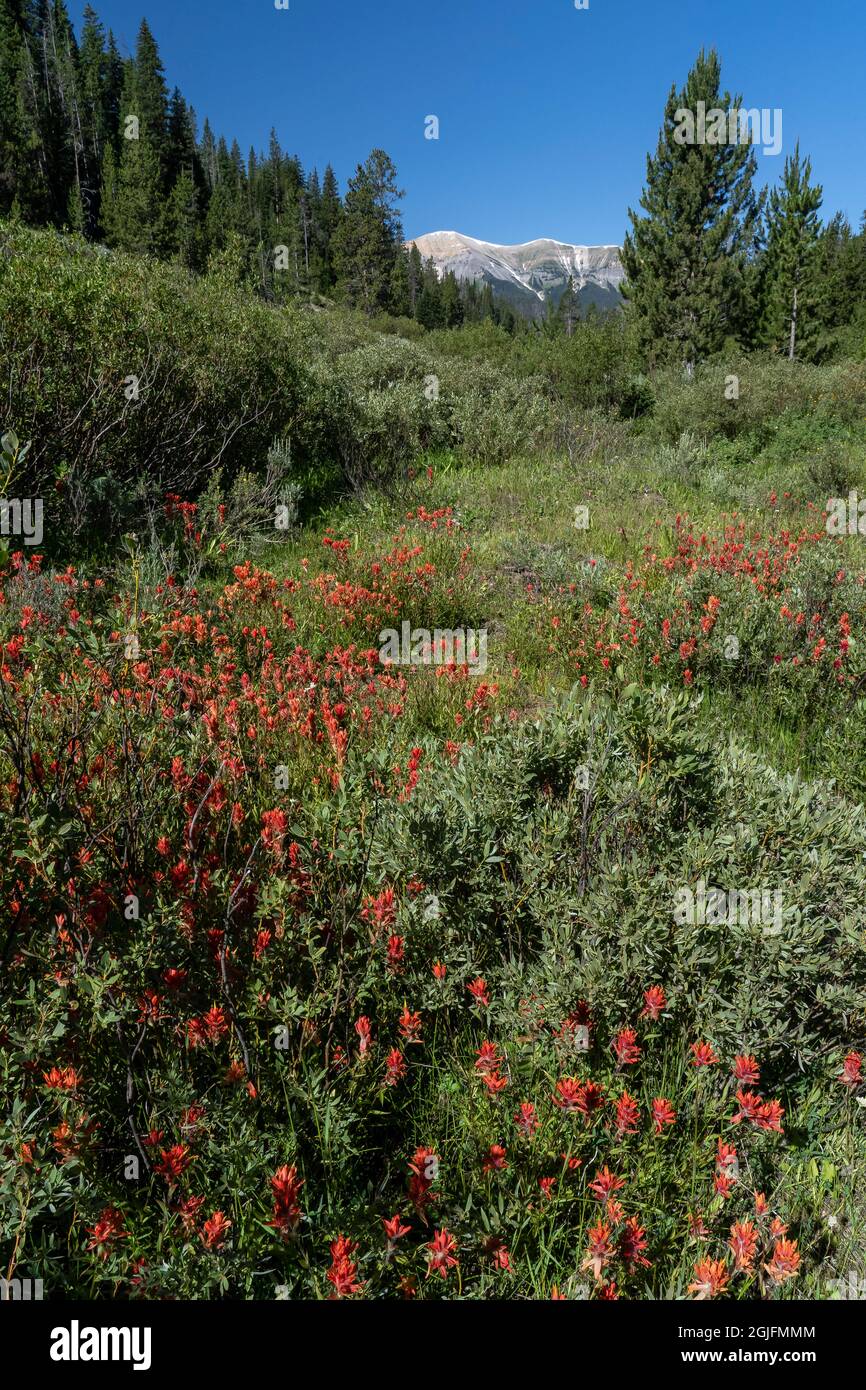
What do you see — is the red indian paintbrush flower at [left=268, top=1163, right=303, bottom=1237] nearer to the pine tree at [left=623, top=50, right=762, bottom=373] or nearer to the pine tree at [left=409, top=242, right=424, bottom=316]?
the pine tree at [left=623, top=50, right=762, bottom=373]

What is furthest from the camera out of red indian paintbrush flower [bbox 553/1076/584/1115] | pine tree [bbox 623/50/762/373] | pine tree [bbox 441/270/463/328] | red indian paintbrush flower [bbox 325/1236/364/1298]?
pine tree [bbox 441/270/463/328]

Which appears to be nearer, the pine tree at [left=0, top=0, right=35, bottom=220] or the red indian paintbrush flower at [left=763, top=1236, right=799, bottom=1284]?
the red indian paintbrush flower at [left=763, top=1236, right=799, bottom=1284]

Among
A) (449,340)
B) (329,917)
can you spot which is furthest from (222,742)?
(449,340)

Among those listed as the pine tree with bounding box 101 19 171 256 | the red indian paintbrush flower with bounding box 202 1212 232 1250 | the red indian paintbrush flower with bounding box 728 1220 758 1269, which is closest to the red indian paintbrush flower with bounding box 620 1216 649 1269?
the red indian paintbrush flower with bounding box 728 1220 758 1269

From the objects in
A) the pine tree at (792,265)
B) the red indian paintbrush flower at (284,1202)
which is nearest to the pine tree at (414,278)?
the pine tree at (792,265)

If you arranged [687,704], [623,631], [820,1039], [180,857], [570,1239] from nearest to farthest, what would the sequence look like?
[570,1239]
[820,1039]
[180,857]
[687,704]
[623,631]

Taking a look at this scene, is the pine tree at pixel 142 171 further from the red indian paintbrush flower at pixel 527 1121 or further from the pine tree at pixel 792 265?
the red indian paintbrush flower at pixel 527 1121

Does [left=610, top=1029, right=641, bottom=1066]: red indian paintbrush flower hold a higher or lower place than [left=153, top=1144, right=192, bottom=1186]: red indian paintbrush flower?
higher

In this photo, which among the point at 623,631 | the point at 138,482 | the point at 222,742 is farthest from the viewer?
the point at 138,482

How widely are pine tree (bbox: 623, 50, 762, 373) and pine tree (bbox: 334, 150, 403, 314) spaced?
2975cm

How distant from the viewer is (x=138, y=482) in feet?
25.0

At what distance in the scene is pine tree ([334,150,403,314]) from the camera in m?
49.9
